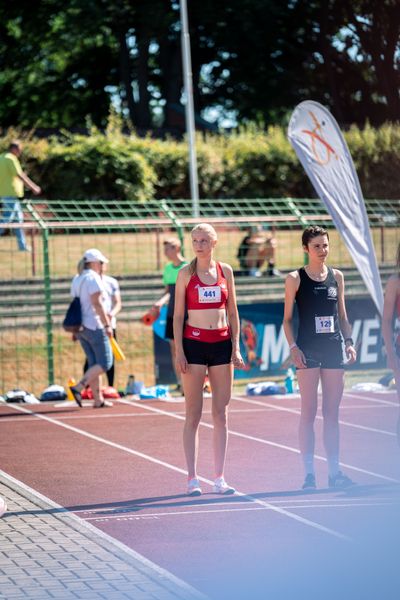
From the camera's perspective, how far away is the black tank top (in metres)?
9.05

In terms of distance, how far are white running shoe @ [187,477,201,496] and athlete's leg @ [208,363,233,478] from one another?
165 millimetres

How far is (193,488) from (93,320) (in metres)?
5.45

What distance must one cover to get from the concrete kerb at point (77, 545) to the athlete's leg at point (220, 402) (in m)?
1.21

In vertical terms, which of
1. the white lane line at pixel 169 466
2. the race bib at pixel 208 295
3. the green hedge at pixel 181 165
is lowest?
the white lane line at pixel 169 466

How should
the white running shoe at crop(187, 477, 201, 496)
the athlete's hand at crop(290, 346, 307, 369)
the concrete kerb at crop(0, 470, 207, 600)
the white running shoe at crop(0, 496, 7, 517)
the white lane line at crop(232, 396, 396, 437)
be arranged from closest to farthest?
the concrete kerb at crop(0, 470, 207, 600)
the white running shoe at crop(0, 496, 7, 517)
the white running shoe at crop(187, 477, 201, 496)
the athlete's hand at crop(290, 346, 307, 369)
the white lane line at crop(232, 396, 396, 437)

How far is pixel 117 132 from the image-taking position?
117 feet

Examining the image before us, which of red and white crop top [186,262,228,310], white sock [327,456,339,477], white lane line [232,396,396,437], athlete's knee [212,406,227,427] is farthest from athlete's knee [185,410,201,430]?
white lane line [232,396,396,437]

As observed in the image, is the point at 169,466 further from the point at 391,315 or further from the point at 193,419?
the point at 391,315

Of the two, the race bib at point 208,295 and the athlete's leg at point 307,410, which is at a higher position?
the race bib at point 208,295

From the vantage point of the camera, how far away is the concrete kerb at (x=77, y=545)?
6070mm

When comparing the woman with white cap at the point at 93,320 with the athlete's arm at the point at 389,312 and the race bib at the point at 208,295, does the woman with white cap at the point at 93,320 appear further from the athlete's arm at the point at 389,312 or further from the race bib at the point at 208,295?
the athlete's arm at the point at 389,312

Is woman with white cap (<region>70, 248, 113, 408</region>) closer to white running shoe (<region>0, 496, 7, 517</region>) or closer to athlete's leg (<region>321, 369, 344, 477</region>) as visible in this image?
athlete's leg (<region>321, 369, 344, 477</region>)

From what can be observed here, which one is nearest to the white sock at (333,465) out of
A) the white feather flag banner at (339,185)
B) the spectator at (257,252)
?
the white feather flag banner at (339,185)

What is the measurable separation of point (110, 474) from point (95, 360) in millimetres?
4315
